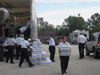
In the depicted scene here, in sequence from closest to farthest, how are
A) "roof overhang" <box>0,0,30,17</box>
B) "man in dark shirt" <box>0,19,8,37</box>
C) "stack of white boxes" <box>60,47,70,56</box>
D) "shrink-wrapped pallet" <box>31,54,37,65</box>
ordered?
1. "stack of white boxes" <box>60,47,70,56</box>
2. "shrink-wrapped pallet" <box>31,54,37,65</box>
3. "man in dark shirt" <box>0,19,8,37</box>
4. "roof overhang" <box>0,0,30,17</box>

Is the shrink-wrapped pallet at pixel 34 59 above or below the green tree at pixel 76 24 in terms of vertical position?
below

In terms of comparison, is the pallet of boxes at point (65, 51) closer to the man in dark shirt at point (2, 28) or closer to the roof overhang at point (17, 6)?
the man in dark shirt at point (2, 28)

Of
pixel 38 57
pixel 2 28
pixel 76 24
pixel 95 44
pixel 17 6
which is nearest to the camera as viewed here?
pixel 38 57

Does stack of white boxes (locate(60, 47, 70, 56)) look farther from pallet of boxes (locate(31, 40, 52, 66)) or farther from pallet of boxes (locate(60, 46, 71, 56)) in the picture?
pallet of boxes (locate(31, 40, 52, 66))

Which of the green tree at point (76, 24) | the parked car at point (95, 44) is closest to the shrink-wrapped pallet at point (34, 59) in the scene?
the parked car at point (95, 44)

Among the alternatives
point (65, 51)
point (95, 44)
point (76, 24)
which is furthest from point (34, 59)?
point (76, 24)

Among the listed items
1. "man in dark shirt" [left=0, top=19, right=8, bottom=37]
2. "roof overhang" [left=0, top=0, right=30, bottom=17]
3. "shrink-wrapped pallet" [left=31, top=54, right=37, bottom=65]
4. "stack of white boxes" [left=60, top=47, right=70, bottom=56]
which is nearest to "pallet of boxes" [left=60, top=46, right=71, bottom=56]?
"stack of white boxes" [left=60, top=47, right=70, bottom=56]

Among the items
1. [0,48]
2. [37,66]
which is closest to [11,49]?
[0,48]

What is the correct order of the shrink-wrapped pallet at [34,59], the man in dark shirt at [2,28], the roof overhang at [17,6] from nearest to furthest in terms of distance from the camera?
the shrink-wrapped pallet at [34,59] → the man in dark shirt at [2,28] → the roof overhang at [17,6]

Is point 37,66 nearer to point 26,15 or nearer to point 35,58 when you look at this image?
point 35,58

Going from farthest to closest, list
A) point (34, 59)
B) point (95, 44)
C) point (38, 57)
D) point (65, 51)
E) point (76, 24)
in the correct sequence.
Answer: point (76, 24) < point (95, 44) < point (38, 57) < point (34, 59) < point (65, 51)

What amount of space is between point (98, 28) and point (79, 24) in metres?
7.09

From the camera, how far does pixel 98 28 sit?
75.8 meters

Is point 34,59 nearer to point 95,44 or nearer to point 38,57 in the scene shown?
point 38,57
